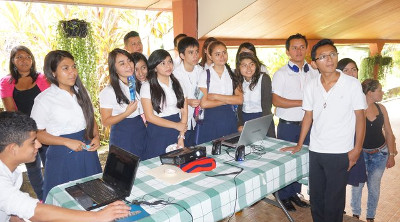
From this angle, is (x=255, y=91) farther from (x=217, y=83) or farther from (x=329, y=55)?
(x=329, y=55)

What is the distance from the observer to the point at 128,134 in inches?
107

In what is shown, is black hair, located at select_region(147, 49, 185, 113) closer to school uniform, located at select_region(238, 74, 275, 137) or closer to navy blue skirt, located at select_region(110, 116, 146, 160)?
navy blue skirt, located at select_region(110, 116, 146, 160)

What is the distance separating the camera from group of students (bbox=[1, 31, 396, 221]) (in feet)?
7.23

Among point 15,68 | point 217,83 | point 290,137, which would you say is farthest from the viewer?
point 15,68

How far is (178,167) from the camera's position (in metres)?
2.03

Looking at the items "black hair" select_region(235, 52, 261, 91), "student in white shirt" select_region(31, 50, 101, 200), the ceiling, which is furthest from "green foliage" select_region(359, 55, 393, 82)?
"student in white shirt" select_region(31, 50, 101, 200)

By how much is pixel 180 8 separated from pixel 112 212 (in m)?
3.91

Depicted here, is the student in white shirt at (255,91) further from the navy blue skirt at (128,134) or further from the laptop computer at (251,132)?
the navy blue skirt at (128,134)

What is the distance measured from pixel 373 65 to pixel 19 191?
9886 mm

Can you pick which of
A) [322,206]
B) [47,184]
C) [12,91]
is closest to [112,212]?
[47,184]

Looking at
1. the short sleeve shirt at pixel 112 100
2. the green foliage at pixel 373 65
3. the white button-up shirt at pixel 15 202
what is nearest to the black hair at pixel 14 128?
the white button-up shirt at pixel 15 202

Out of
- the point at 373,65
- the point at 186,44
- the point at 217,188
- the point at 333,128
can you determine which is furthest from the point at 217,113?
the point at 373,65

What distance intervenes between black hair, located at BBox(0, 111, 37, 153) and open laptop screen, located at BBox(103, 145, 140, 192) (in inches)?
19.1

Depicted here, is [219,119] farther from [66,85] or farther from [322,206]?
[66,85]
